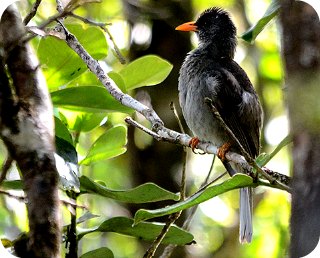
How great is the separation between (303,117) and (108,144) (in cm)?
116

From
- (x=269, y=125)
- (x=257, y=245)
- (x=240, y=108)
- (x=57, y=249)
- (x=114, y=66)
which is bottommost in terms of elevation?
(x=57, y=249)

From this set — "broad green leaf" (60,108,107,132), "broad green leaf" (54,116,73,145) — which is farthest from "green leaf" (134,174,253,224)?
"broad green leaf" (60,108,107,132)

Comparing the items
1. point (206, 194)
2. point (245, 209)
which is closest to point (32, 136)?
point (206, 194)

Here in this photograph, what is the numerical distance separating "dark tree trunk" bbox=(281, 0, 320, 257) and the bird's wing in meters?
A: 2.07

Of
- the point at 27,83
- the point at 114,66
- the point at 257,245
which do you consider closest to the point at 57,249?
the point at 27,83

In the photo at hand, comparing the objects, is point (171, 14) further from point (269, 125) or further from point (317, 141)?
point (317, 141)

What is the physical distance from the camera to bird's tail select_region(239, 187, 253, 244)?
9.29ft

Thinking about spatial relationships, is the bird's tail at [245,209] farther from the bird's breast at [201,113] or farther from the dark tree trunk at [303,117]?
the dark tree trunk at [303,117]

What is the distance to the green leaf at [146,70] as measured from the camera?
2186 millimetres

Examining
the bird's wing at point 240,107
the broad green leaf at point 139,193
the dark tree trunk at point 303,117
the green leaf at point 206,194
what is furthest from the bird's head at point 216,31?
the dark tree trunk at point 303,117

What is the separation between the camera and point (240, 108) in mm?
3227

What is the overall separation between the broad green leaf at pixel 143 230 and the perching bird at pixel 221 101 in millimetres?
1006

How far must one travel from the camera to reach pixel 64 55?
2.10m

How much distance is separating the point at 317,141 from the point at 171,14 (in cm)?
264
